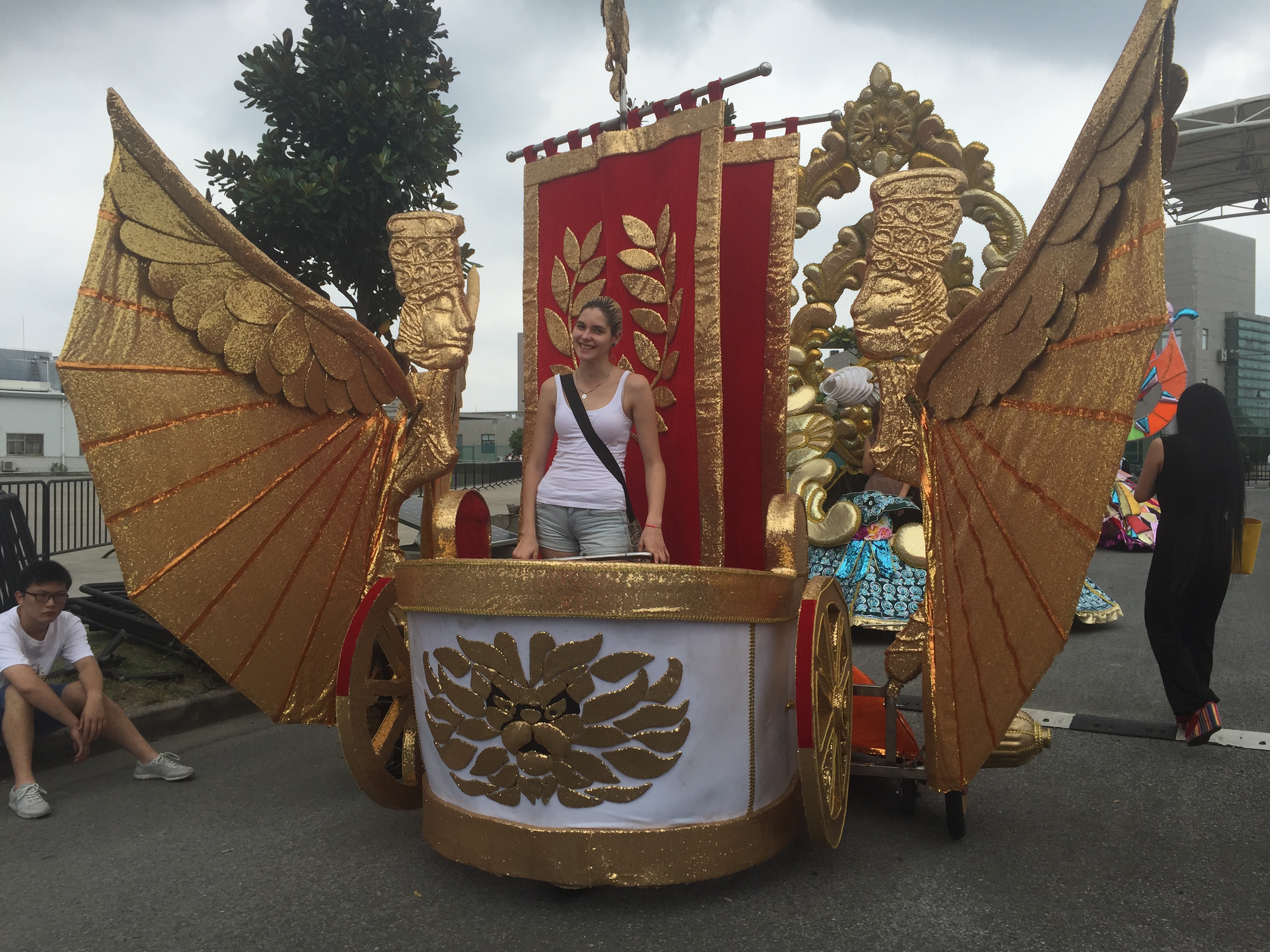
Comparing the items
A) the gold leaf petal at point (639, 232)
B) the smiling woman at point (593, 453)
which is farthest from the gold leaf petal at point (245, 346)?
the gold leaf petal at point (639, 232)

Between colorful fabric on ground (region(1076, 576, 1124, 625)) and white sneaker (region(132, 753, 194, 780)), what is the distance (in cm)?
568

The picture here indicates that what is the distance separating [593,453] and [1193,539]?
276 cm

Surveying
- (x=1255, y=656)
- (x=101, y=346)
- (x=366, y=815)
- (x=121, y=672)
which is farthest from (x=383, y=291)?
(x=1255, y=656)

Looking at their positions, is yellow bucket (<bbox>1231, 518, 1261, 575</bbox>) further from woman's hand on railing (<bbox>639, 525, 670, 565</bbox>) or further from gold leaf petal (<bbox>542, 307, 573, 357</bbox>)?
gold leaf petal (<bbox>542, 307, 573, 357</bbox>)

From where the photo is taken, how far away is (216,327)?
9.57 feet

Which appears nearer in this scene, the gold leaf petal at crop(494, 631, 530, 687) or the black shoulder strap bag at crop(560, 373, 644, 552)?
the gold leaf petal at crop(494, 631, 530, 687)

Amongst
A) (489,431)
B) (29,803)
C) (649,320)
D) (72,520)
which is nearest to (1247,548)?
(649,320)

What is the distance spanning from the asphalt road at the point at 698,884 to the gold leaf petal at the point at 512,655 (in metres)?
0.62

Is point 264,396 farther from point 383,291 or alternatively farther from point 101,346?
point 383,291

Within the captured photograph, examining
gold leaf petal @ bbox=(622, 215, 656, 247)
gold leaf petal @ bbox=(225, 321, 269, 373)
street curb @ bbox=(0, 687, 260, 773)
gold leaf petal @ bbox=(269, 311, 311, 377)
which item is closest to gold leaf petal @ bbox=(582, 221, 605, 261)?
gold leaf petal @ bbox=(622, 215, 656, 247)

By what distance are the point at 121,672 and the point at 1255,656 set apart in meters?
6.42

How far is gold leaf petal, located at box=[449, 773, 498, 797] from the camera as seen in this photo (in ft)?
8.00

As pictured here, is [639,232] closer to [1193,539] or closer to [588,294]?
[588,294]

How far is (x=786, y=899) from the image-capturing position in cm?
244
